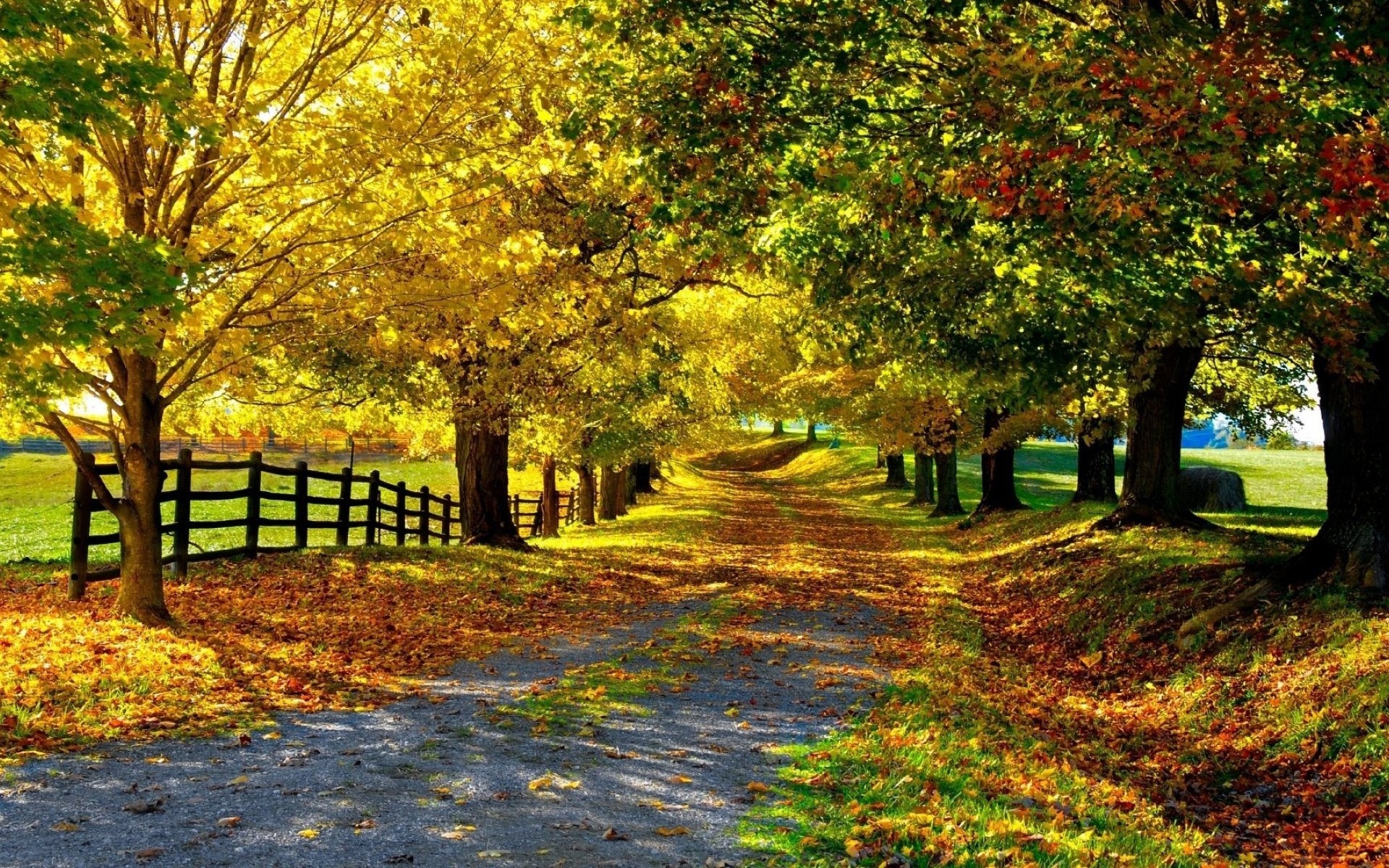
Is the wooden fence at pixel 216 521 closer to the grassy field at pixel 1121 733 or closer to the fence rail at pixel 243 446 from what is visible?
the grassy field at pixel 1121 733

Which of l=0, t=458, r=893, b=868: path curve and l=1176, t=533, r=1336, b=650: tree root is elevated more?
l=1176, t=533, r=1336, b=650: tree root

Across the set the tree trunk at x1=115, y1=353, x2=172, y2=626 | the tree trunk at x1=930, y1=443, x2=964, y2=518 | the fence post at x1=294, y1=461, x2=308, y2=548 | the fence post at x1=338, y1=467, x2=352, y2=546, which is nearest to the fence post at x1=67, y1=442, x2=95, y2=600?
the tree trunk at x1=115, y1=353, x2=172, y2=626

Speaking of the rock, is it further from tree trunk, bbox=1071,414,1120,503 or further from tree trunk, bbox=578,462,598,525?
tree trunk, bbox=578,462,598,525

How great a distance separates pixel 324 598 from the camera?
1383 cm

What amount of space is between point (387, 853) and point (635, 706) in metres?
3.77

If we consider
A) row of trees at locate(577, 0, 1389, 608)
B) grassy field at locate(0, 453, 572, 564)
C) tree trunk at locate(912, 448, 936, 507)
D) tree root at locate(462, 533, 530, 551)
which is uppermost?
row of trees at locate(577, 0, 1389, 608)

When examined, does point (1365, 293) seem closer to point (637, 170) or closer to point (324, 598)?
point (637, 170)

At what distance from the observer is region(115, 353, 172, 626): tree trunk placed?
1103cm

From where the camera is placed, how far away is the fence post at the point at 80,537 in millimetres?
12445

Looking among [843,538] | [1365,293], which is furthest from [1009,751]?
[843,538]

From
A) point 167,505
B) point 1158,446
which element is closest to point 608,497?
point 1158,446

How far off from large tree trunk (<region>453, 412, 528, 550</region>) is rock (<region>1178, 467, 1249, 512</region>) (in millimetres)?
18212

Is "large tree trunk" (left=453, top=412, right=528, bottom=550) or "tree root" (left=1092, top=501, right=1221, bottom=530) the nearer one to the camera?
"tree root" (left=1092, top=501, right=1221, bottom=530)

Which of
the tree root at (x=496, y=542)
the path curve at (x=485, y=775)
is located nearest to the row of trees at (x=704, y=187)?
the path curve at (x=485, y=775)
